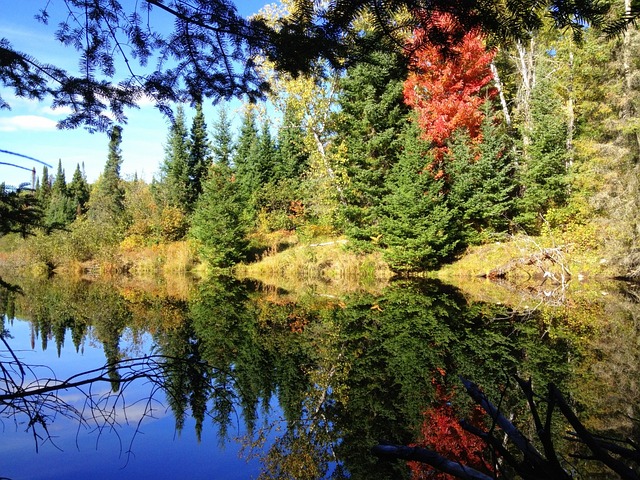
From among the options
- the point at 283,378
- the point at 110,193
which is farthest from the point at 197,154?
the point at 283,378

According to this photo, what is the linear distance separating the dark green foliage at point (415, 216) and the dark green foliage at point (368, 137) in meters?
0.97

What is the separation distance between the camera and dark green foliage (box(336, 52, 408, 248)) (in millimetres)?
Result: 20438

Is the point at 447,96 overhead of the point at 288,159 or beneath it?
beneath

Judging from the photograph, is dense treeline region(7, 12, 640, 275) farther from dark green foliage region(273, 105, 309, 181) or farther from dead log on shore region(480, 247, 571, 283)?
dark green foliage region(273, 105, 309, 181)

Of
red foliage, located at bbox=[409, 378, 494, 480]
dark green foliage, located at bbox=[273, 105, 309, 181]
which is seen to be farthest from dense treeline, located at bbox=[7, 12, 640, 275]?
red foliage, located at bbox=[409, 378, 494, 480]

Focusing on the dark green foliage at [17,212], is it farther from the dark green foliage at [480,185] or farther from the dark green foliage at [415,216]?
the dark green foliage at [480,185]

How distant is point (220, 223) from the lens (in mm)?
22172

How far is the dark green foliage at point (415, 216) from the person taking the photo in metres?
18.8

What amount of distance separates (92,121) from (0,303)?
12.2 m

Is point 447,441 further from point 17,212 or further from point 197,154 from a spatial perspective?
point 197,154

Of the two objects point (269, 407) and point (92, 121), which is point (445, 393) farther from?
point (92, 121)

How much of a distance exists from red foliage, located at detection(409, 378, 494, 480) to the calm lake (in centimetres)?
4

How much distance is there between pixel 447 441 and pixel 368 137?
60.9ft

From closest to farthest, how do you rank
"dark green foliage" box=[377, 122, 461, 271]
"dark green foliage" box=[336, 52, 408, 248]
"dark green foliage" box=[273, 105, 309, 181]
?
"dark green foliage" box=[377, 122, 461, 271], "dark green foliage" box=[336, 52, 408, 248], "dark green foliage" box=[273, 105, 309, 181]
